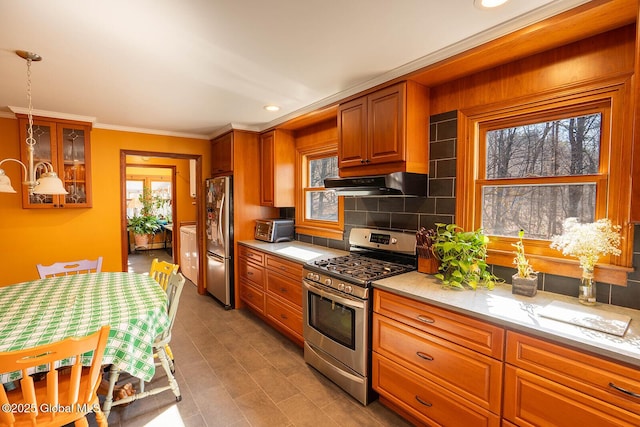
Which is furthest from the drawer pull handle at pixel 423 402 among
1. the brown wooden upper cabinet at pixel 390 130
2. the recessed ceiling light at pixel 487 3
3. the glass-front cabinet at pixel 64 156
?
the glass-front cabinet at pixel 64 156

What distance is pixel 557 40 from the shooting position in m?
1.64

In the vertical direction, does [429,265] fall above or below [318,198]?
below

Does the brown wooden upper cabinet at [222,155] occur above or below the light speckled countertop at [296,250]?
above

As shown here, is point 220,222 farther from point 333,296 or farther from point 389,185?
point 389,185

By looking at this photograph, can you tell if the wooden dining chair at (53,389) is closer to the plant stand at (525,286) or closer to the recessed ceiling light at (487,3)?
the plant stand at (525,286)

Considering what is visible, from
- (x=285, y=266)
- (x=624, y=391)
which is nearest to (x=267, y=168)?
(x=285, y=266)

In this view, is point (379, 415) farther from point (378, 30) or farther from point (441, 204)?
point (378, 30)

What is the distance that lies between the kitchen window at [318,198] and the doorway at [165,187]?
1.68 meters

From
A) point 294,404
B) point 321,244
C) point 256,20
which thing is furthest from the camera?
point 321,244

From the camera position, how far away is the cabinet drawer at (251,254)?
341 cm

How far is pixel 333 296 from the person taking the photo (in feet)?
7.34

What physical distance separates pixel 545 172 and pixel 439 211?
701 mm

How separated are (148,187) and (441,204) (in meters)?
8.23

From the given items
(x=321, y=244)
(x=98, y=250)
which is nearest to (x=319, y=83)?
(x=321, y=244)
